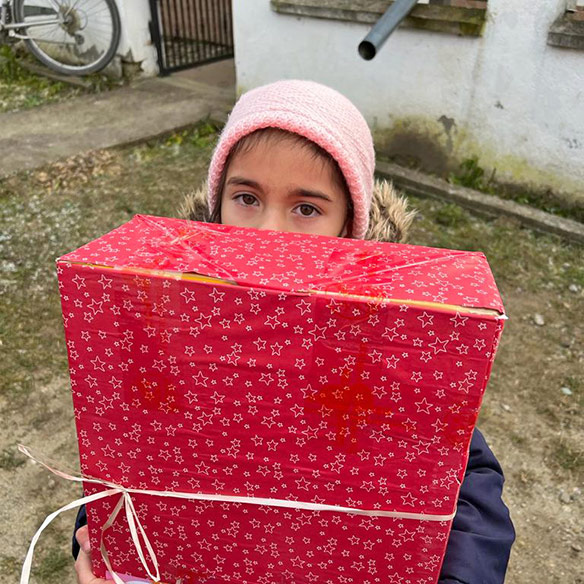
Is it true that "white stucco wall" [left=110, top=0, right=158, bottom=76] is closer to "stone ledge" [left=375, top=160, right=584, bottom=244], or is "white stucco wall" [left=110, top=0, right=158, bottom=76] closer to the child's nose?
"stone ledge" [left=375, top=160, right=584, bottom=244]

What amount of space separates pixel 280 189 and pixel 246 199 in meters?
0.09

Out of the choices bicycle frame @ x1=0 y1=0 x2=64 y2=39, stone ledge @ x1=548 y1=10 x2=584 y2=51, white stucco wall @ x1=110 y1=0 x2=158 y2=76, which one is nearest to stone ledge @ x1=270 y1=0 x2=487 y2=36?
stone ledge @ x1=548 y1=10 x2=584 y2=51

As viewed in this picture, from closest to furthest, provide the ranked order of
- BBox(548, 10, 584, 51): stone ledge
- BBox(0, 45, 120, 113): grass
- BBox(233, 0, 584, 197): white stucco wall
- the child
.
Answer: the child → BBox(548, 10, 584, 51): stone ledge → BBox(233, 0, 584, 197): white stucco wall → BBox(0, 45, 120, 113): grass

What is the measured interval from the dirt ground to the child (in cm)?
Result: 105

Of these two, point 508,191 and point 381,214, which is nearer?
point 381,214

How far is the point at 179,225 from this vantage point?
89 cm

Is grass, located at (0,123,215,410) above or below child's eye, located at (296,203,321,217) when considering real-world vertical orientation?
below

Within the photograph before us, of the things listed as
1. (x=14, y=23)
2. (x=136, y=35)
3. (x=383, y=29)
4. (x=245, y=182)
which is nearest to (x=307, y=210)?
(x=245, y=182)

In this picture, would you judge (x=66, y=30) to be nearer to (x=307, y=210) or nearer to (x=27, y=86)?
(x=27, y=86)

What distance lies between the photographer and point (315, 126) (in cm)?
132

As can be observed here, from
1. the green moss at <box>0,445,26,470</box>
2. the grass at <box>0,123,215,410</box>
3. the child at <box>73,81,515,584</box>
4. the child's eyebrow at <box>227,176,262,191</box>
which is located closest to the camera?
the child at <box>73,81,515,584</box>

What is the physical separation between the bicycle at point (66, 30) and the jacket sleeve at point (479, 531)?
5.50 meters

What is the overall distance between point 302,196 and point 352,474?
2.11ft

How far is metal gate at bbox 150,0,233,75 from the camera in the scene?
23.4ft
